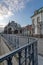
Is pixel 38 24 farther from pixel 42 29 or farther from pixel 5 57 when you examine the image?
pixel 5 57

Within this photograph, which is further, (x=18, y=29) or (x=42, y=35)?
(x=18, y=29)

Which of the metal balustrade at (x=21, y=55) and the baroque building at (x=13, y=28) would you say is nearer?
the metal balustrade at (x=21, y=55)

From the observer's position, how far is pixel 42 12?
1225 inches

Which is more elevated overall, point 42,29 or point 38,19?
point 38,19

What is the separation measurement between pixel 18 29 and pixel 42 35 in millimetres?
27297

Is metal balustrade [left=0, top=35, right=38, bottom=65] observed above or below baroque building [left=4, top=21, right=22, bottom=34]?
below

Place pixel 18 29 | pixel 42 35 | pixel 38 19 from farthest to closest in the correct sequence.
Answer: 1. pixel 18 29
2. pixel 38 19
3. pixel 42 35

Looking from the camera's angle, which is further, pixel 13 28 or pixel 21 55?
pixel 13 28

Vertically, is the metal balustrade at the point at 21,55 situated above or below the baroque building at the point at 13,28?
below

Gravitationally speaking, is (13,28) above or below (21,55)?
above

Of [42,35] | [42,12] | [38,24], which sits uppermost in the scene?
[42,12]

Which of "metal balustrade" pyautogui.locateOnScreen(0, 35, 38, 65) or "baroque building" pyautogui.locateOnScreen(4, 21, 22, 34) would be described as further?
"baroque building" pyautogui.locateOnScreen(4, 21, 22, 34)

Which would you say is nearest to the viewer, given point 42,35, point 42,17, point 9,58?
point 9,58

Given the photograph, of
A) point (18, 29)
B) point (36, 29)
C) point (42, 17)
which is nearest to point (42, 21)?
point (42, 17)
